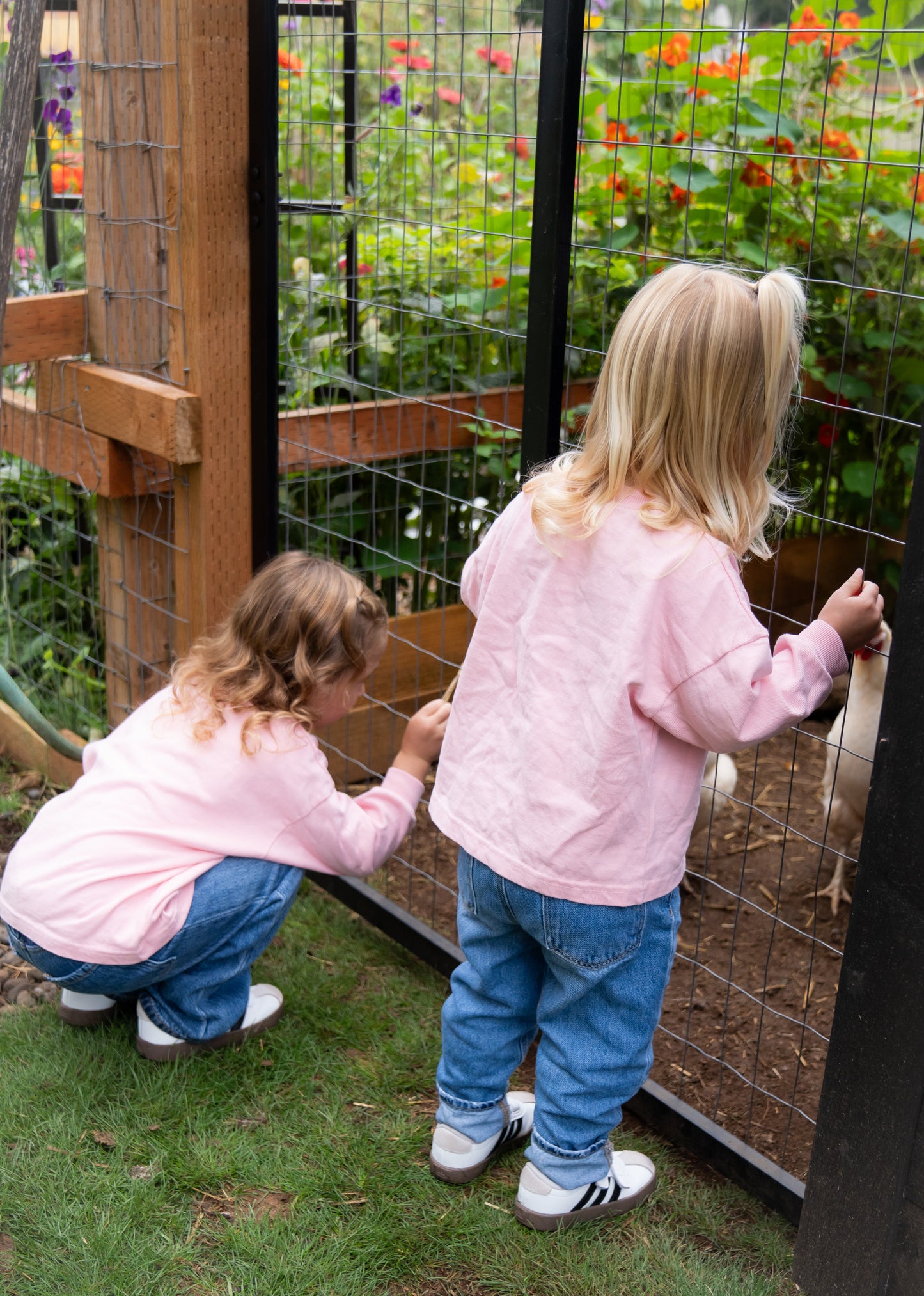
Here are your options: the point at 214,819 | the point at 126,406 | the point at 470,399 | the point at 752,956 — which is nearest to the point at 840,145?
the point at 470,399

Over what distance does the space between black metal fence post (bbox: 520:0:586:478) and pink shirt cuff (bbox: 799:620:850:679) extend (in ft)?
2.06

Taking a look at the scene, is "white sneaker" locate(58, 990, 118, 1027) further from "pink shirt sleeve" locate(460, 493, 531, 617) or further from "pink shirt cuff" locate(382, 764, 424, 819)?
Result: "pink shirt sleeve" locate(460, 493, 531, 617)

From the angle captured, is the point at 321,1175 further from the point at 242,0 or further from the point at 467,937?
the point at 242,0

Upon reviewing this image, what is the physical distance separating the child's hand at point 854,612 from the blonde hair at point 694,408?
139 millimetres

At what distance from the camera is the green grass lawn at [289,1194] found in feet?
6.28

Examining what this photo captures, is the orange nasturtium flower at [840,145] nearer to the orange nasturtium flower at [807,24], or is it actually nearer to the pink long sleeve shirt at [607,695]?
the orange nasturtium flower at [807,24]

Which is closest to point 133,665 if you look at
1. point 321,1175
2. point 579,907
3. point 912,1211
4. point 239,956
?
point 239,956

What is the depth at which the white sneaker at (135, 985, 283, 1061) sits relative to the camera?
7.71 ft

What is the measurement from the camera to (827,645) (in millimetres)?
1671

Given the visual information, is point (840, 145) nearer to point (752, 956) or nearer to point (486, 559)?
point (752, 956)

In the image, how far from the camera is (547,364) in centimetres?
208

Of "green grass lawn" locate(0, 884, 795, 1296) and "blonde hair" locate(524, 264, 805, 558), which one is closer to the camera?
"blonde hair" locate(524, 264, 805, 558)

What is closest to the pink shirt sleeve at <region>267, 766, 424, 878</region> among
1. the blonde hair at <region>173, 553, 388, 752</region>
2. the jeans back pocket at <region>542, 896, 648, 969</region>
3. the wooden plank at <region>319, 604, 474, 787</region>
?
the blonde hair at <region>173, 553, 388, 752</region>

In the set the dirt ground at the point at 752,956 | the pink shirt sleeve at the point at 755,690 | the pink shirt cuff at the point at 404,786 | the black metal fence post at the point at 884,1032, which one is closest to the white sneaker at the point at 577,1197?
the dirt ground at the point at 752,956
